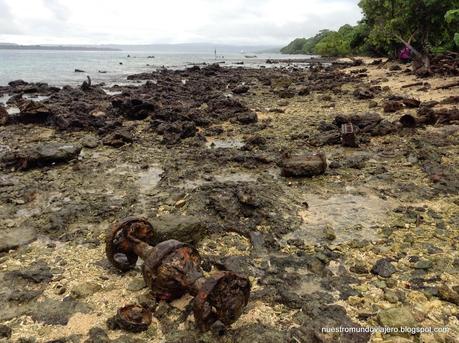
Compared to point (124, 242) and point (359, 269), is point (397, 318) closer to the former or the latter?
point (359, 269)

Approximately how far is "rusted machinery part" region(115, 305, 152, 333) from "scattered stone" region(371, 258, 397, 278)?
2.87 meters

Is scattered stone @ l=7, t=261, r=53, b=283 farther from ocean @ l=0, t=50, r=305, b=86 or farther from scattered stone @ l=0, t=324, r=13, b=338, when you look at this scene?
ocean @ l=0, t=50, r=305, b=86

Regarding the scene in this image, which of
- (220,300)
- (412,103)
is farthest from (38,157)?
(412,103)

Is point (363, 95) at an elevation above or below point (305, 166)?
above

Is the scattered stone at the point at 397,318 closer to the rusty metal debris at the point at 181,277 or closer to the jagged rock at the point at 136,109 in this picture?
the rusty metal debris at the point at 181,277

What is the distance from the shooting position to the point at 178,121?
13.9m

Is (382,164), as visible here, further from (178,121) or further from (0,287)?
(0,287)

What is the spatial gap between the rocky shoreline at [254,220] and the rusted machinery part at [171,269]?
0.25m

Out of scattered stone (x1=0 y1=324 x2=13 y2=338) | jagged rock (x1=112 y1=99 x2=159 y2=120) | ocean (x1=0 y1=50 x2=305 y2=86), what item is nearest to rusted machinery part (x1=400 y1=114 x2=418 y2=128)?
jagged rock (x1=112 y1=99 x2=159 y2=120)

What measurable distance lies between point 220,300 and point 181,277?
1.89ft

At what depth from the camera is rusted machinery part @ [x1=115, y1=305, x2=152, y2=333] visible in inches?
170

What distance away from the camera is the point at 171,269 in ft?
14.8

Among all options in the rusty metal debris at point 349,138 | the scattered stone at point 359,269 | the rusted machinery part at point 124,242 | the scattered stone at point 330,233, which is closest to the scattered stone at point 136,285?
the rusted machinery part at point 124,242

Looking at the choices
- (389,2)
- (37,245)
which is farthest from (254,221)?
(389,2)
